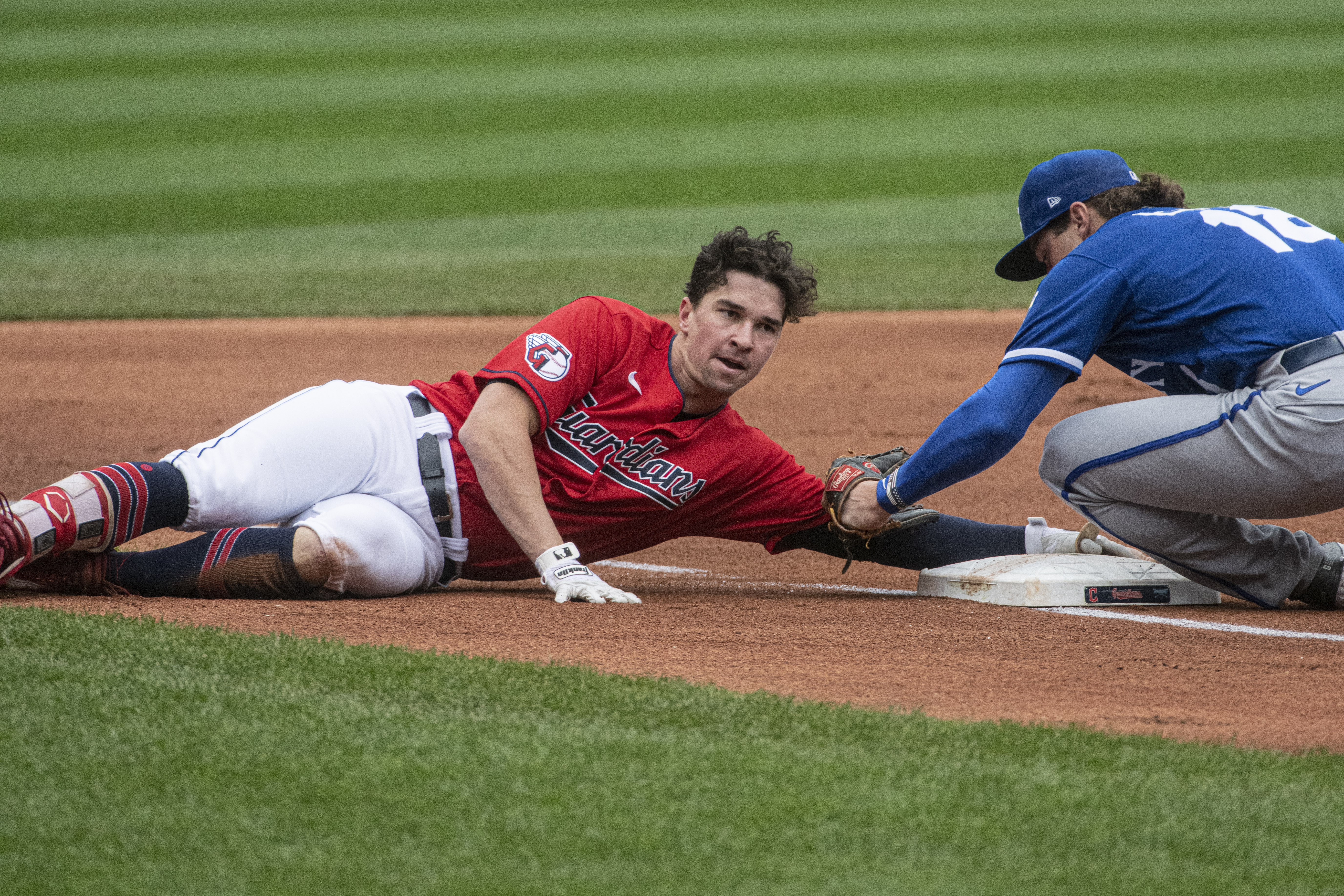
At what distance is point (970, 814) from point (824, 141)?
54.5 ft

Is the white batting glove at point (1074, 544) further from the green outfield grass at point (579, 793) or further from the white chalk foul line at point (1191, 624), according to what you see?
the green outfield grass at point (579, 793)

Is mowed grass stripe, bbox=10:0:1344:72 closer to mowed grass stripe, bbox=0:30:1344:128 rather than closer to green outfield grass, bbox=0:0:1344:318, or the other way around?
green outfield grass, bbox=0:0:1344:318

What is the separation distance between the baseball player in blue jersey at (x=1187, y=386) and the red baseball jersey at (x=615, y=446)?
1.46 feet

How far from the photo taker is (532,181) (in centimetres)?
1612

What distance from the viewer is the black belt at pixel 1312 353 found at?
12.6ft

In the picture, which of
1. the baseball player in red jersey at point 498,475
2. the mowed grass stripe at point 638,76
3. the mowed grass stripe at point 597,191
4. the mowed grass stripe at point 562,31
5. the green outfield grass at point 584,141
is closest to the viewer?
the baseball player in red jersey at point 498,475

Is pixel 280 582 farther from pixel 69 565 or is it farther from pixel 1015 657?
pixel 1015 657

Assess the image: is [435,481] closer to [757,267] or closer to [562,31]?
[757,267]

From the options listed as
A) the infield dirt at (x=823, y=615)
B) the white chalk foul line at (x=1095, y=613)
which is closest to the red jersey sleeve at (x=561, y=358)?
the infield dirt at (x=823, y=615)

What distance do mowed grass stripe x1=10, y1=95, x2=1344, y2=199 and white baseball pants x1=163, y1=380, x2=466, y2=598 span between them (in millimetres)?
12080

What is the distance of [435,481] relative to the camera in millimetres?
4105

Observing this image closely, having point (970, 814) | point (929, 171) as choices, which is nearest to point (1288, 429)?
point (970, 814)

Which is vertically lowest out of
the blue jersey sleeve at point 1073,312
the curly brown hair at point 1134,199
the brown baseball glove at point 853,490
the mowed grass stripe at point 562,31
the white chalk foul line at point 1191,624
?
the white chalk foul line at point 1191,624

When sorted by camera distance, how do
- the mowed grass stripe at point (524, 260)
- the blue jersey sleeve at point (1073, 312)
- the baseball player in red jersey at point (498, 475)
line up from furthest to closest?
1. the mowed grass stripe at point (524, 260)
2. the baseball player in red jersey at point (498, 475)
3. the blue jersey sleeve at point (1073, 312)
